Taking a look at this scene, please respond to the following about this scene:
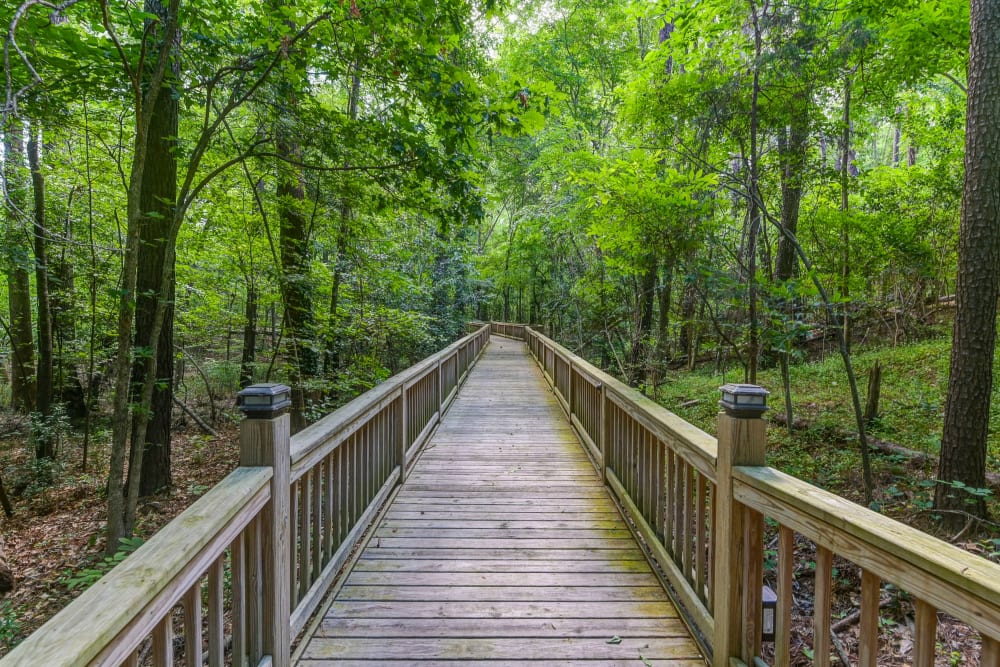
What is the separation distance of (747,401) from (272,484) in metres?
1.87

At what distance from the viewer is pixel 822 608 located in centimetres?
144

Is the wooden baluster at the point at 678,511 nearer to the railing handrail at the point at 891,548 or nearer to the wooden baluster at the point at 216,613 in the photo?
the railing handrail at the point at 891,548

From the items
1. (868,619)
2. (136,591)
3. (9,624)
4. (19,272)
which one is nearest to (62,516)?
(9,624)

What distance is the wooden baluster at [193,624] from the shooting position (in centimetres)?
133

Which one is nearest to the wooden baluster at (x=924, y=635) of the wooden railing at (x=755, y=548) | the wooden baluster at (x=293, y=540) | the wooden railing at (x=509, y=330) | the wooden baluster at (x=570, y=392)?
the wooden railing at (x=755, y=548)

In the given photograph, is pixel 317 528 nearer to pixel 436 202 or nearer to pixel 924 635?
pixel 924 635

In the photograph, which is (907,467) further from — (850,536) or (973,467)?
(850,536)

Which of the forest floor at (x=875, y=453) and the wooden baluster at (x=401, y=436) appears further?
the wooden baluster at (x=401, y=436)

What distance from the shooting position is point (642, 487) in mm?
3217

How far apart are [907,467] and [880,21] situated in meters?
4.40

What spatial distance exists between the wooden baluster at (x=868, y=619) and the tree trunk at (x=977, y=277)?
304 cm

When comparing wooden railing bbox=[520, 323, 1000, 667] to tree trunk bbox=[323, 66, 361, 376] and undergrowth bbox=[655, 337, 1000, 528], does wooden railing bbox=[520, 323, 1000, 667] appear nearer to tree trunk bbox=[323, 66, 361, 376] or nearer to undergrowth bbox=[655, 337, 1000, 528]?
undergrowth bbox=[655, 337, 1000, 528]

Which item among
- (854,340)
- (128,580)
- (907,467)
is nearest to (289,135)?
(128,580)

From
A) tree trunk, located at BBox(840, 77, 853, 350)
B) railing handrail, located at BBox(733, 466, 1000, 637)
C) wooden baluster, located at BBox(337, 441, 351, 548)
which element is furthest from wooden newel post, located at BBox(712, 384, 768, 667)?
tree trunk, located at BBox(840, 77, 853, 350)
